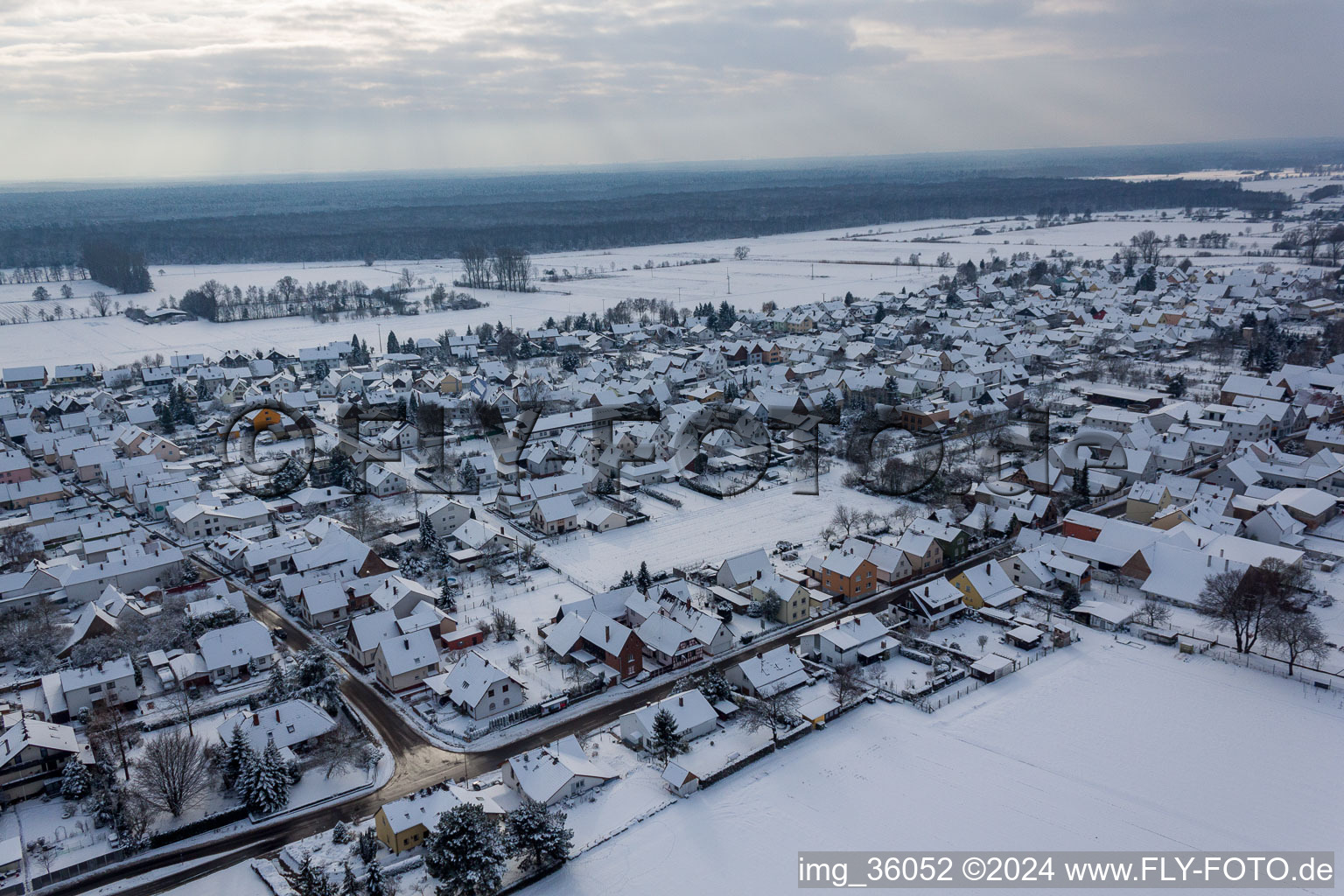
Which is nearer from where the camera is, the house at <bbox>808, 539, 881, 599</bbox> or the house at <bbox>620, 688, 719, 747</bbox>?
the house at <bbox>620, 688, 719, 747</bbox>

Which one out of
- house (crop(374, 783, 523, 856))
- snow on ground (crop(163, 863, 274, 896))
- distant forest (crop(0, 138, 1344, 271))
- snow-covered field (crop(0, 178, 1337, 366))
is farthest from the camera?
distant forest (crop(0, 138, 1344, 271))

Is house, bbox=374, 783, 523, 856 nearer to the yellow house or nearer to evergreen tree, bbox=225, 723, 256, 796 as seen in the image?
evergreen tree, bbox=225, 723, 256, 796

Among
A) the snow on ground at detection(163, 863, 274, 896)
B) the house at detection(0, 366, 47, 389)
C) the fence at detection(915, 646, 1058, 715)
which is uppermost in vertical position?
the house at detection(0, 366, 47, 389)

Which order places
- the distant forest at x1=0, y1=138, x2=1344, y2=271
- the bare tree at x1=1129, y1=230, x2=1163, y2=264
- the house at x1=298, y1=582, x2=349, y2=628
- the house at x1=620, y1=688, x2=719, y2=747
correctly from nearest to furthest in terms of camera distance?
1. the house at x1=620, y1=688, x2=719, y2=747
2. the house at x1=298, y1=582, x2=349, y2=628
3. the bare tree at x1=1129, y1=230, x2=1163, y2=264
4. the distant forest at x1=0, y1=138, x2=1344, y2=271

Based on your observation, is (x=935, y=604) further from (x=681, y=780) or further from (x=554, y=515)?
(x=554, y=515)

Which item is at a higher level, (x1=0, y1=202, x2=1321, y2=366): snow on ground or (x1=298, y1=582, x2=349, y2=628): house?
(x1=0, y1=202, x2=1321, y2=366): snow on ground

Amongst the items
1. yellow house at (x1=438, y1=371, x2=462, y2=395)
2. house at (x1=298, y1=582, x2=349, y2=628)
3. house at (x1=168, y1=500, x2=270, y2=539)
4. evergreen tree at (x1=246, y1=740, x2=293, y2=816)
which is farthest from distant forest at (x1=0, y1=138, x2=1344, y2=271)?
evergreen tree at (x1=246, y1=740, x2=293, y2=816)

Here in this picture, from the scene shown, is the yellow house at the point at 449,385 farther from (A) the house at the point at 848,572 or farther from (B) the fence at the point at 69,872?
(B) the fence at the point at 69,872

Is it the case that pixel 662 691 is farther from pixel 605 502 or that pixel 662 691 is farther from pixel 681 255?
pixel 681 255
